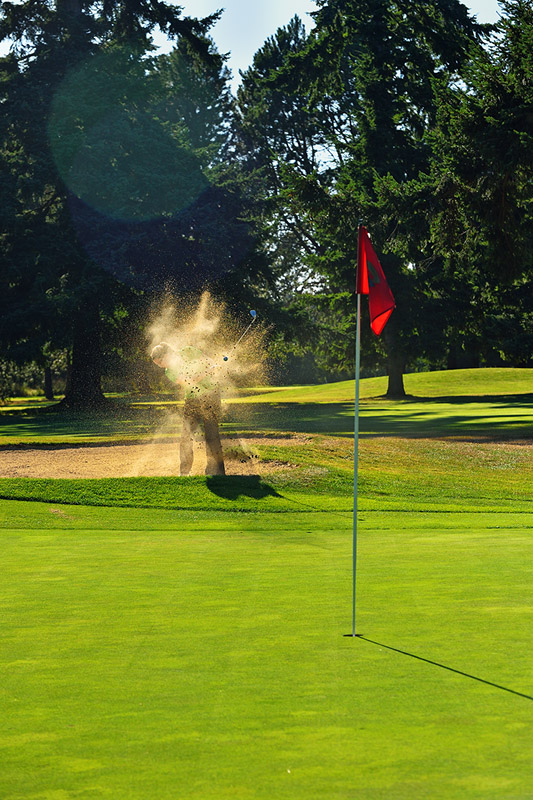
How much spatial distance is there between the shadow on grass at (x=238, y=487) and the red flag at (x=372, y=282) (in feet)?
32.4

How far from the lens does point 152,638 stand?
607 cm

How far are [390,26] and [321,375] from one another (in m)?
55.4

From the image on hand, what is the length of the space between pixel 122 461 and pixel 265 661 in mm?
17539

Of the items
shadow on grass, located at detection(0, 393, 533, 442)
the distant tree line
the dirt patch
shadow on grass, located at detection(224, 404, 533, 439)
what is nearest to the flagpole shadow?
the dirt patch

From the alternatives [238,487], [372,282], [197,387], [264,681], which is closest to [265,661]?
[264,681]

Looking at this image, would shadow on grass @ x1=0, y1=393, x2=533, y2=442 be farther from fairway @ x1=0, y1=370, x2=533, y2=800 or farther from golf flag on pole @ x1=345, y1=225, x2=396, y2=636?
golf flag on pole @ x1=345, y1=225, x2=396, y2=636

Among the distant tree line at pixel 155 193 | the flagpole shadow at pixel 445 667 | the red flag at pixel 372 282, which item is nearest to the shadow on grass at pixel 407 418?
the distant tree line at pixel 155 193

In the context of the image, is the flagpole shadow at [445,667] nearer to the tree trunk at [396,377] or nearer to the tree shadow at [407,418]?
the tree shadow at [407,418]

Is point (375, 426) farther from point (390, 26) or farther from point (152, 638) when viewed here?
point (152, 638)

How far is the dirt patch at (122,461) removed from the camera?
20422mm

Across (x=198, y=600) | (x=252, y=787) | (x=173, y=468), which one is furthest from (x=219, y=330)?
(x=252, y=787)

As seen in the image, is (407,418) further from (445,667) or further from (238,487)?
(445,667)

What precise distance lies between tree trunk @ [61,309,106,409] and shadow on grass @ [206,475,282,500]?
31.6 meters

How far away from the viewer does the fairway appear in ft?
12.5
